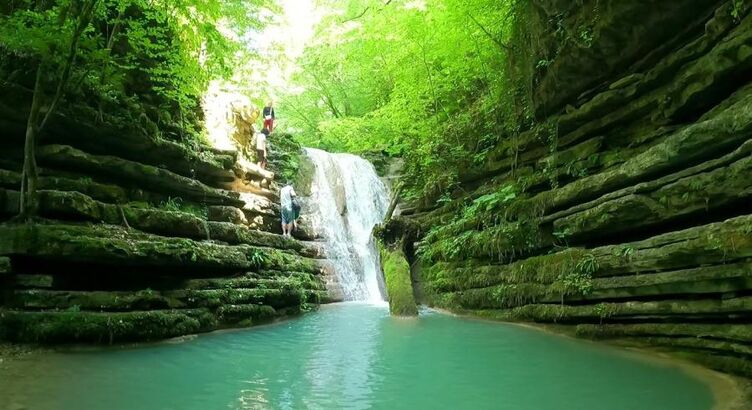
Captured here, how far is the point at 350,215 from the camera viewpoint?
729 inches

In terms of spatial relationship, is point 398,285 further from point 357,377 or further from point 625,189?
point 357,377

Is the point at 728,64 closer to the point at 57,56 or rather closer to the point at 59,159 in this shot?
the point at 57,56

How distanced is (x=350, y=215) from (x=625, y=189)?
1277 centimetres

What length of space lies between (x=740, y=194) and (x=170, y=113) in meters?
11.1

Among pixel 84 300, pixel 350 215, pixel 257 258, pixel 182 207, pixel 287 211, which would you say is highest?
pixel 350 215

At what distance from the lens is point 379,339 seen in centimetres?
731

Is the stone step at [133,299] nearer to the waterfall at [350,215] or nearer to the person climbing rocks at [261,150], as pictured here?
the waterfall at [350,215]

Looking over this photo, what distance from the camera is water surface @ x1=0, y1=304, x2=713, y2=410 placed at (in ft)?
12.8

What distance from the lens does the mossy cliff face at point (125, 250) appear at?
608 cm

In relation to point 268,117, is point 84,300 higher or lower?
lower

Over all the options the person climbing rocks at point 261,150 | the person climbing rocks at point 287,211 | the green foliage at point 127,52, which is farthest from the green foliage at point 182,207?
the person climbing rocks at point 261,150

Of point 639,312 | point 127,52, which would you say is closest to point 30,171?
point 127,52

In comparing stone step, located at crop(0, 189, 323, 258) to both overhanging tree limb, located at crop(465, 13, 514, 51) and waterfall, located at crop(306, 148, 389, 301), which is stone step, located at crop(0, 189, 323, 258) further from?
overhanging tree limb, located at crop(465, 13, 514, 51)

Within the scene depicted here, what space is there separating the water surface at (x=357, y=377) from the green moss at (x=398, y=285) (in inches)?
115
